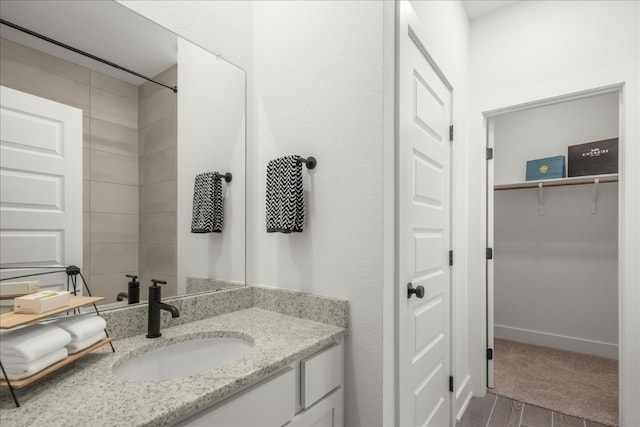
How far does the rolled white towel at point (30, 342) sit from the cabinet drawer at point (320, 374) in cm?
66

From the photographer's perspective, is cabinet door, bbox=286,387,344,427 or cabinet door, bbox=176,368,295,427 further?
cabinet door, bbox=286,387,344,427

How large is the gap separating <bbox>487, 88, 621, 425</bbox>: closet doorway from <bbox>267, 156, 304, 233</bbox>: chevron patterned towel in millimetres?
1874

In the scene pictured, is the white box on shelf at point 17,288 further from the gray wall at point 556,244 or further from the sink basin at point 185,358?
the gray wall at point 556,244

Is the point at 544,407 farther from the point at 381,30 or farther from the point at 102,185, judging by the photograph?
the point at 102,185

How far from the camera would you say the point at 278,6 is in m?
1.54

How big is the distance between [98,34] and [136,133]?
1.14 feet

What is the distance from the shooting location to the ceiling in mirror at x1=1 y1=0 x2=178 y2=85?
100 centimetres

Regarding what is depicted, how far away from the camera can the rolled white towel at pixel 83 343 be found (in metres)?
0.83

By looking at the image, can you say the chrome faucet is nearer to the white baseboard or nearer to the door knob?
the door knob

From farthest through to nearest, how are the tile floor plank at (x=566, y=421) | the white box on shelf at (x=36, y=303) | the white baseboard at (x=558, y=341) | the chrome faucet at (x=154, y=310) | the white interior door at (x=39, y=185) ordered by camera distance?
the white baseboard at (x=558, y=341), the tile floor plank at (x=566, y=421), the chrome faucet at (x=154, y=310), the white interior door at (x=39, y=185), the white box on shelf at (x=36, y=303)

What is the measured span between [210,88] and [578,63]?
7.37 feet

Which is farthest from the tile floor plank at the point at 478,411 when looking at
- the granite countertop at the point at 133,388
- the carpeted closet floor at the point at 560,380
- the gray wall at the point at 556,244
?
the granite countertop at the point at 133,388

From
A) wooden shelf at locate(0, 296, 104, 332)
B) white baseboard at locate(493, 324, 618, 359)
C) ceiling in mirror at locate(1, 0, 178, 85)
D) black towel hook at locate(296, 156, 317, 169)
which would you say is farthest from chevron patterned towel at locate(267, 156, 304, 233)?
white baseboard at locate(493, 324, 618, 359)

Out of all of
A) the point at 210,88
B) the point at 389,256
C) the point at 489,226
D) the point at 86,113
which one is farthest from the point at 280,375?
the point at 489,226
